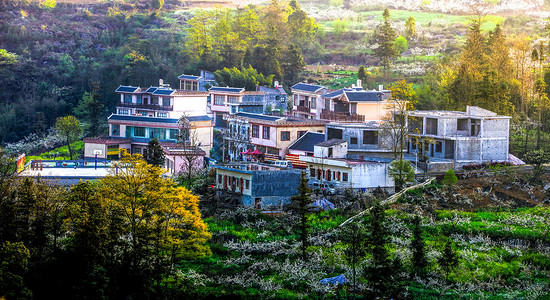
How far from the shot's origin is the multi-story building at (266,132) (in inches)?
1823

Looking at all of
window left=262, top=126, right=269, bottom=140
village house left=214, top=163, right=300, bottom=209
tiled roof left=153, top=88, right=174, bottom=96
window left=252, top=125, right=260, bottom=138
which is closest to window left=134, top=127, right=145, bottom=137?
tiled roof left=153, top=88, right=174, bottom=96

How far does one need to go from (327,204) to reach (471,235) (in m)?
7.33

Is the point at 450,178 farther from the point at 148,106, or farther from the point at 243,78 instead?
the point at 243,78

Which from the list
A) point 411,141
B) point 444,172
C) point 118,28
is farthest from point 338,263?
point 118,28

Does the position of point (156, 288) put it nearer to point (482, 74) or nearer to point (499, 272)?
point (499, 272)

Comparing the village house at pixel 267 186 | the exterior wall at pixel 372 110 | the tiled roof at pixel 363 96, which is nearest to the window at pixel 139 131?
the tiled roof at pixel 363 96

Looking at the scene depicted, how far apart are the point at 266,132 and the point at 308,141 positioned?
9.82 feet

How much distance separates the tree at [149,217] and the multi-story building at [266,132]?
15.5 metres

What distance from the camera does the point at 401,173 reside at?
40000 mm

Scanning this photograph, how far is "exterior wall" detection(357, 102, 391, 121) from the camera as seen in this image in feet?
163

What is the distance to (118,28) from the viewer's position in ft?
306

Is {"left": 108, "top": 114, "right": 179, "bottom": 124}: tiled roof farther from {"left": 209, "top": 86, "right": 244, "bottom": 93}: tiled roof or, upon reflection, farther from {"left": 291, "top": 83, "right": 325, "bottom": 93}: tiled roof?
{"left": 291, "top": 83, "right": 325, "bottom": 93}: tiled roof

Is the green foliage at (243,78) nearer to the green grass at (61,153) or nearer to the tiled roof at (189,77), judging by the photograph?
the tiled roof at (189,77)

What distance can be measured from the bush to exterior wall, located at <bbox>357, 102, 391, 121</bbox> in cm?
992
